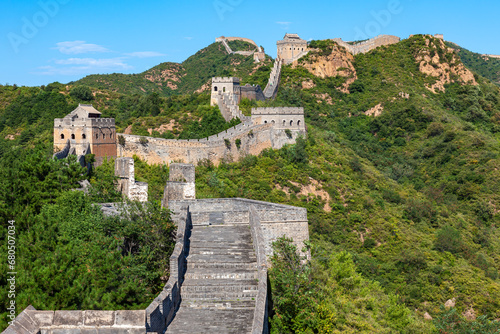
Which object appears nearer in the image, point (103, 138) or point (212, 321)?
point (212, 321)

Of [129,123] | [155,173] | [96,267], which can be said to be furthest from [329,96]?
[96,267]

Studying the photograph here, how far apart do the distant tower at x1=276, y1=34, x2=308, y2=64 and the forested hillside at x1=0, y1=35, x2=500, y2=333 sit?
1.51m

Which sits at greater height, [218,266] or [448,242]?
[218,266]

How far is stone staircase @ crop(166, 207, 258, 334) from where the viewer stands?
11.6 m

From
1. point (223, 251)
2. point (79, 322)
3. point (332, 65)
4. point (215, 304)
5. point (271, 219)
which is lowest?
point (215, 304)

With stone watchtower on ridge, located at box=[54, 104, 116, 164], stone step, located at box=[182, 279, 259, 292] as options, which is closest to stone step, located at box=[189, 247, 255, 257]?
stone step, located at box=[182, 279, 259, 292]

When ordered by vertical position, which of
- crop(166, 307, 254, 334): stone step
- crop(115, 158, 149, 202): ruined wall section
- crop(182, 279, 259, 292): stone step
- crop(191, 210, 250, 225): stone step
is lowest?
crop(166, 307, 254, 334): stone step

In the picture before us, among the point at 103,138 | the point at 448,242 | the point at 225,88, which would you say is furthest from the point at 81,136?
the point at 448,242

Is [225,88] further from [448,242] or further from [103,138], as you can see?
[448,242]

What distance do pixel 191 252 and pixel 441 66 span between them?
197 feet

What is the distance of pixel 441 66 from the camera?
218 feet

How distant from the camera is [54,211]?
15.3 m

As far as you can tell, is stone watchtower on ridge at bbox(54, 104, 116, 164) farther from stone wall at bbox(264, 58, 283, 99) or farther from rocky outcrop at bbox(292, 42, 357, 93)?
rocky outcrop at bbox(292, 42, 357, 93)

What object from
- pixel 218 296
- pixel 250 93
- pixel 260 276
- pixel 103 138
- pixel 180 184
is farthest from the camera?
pixel 250 93
